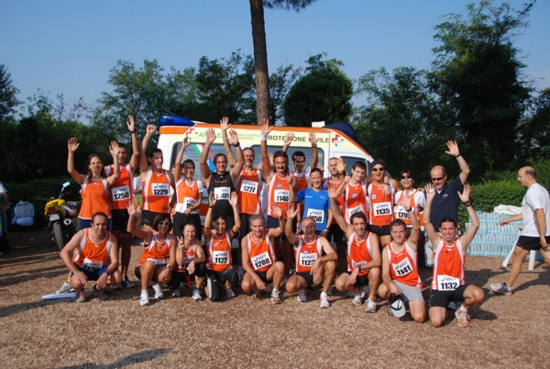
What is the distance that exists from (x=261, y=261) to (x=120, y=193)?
219cm

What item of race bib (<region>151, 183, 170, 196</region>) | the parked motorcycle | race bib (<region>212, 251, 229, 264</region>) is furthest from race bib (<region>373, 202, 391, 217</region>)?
the parked motorcycle

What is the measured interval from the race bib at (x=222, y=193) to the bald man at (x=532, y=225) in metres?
4.07

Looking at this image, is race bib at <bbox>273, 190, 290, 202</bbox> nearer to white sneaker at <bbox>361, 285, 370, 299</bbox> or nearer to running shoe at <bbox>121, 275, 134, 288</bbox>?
white sneaker at <bbox>361, 285, 370, 299</bbox>

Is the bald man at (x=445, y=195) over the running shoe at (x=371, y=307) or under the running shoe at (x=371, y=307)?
over

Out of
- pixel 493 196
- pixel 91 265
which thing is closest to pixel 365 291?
pixel 91 265

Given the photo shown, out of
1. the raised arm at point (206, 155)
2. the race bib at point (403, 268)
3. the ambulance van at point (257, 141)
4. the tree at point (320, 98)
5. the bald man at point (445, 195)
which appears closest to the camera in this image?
the race bib at point (403, 268)

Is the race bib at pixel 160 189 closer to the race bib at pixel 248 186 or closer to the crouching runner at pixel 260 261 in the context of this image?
the race bib at pixel 248 186

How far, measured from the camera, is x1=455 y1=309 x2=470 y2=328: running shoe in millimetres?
4958

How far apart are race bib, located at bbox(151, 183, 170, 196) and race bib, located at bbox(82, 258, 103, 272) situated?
121 cm

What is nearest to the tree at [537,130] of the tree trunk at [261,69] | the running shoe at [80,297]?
the tree trunk at [261,69]

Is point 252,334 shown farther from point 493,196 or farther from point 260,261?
point 493,196

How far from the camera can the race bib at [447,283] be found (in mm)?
5141

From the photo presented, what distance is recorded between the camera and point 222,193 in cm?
636

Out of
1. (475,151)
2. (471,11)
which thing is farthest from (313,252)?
(471,11)
